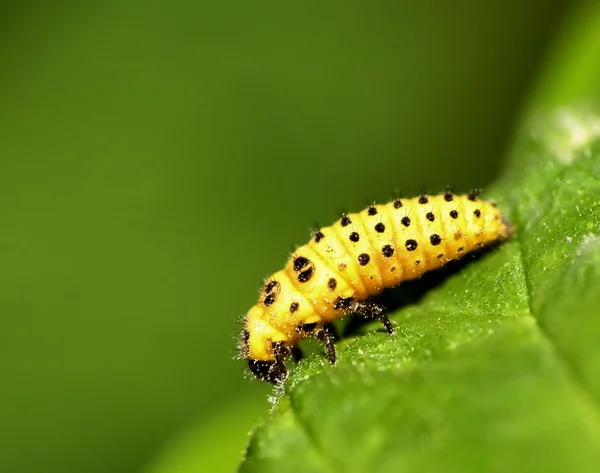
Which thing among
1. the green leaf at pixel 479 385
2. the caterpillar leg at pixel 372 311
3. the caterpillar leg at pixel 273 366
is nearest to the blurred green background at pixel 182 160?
the caterpillar leg at pixel 273 366

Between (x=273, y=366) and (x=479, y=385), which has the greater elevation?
(x=273, y=366)

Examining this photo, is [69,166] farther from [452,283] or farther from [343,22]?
[452,283]

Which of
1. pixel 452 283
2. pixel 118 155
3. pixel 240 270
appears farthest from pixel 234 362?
pixel 452 283

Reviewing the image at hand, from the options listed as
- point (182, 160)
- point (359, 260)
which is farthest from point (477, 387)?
point (182, 160)

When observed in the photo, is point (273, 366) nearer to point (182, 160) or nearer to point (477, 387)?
point (477, 387)

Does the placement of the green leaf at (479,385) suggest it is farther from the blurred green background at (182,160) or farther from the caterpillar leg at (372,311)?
the blurred green background at (182,160)

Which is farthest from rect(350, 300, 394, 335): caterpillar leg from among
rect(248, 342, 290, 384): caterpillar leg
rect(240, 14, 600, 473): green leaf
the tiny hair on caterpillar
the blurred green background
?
the blurred green background

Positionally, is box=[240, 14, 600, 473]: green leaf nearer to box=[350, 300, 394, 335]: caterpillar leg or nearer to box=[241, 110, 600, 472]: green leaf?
box=[241, 110, 600, 472]: green leaf
